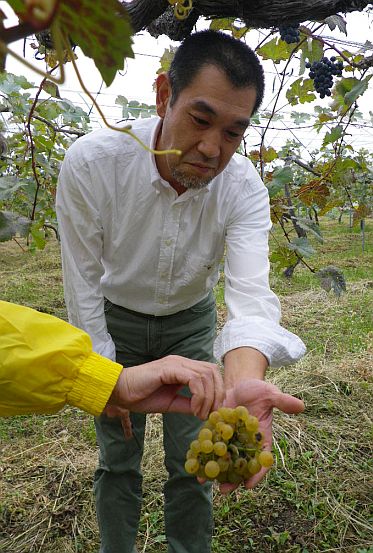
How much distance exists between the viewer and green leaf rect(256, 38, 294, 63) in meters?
2.18

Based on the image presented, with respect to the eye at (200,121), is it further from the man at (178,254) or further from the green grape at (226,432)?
the green grape at (226,432)

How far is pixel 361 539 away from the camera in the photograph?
7.17 feet

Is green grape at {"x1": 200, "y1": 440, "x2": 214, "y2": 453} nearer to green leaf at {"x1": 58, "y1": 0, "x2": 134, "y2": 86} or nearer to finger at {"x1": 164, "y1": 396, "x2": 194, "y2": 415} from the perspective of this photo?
finger at {"x1": 164, "y1": 396, "x2": 194, "y2": 415}

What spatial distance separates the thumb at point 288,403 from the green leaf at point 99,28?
890 millimetres

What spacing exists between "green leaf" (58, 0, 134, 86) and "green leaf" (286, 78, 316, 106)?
233cm

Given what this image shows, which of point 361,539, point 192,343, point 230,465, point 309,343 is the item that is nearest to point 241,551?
point 361,539

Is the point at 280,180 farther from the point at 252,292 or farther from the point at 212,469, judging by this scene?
the point at 212,469

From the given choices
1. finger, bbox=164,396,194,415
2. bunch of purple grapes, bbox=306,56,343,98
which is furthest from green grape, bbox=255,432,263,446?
bunch of purple grapes, bbox=306,56,343,98

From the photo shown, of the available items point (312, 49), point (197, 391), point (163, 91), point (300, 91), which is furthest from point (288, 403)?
point (300, 91)

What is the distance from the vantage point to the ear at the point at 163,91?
5.07 ft

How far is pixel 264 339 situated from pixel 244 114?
57cm

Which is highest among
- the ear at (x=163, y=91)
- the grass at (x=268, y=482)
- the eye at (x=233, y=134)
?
the ear at (x=163, y=91)

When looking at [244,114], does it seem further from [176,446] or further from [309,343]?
[309,343]

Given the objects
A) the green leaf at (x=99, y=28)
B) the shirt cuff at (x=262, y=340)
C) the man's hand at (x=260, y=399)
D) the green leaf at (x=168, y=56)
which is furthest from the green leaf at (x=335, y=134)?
the green leaf at (x=99, y=28)
